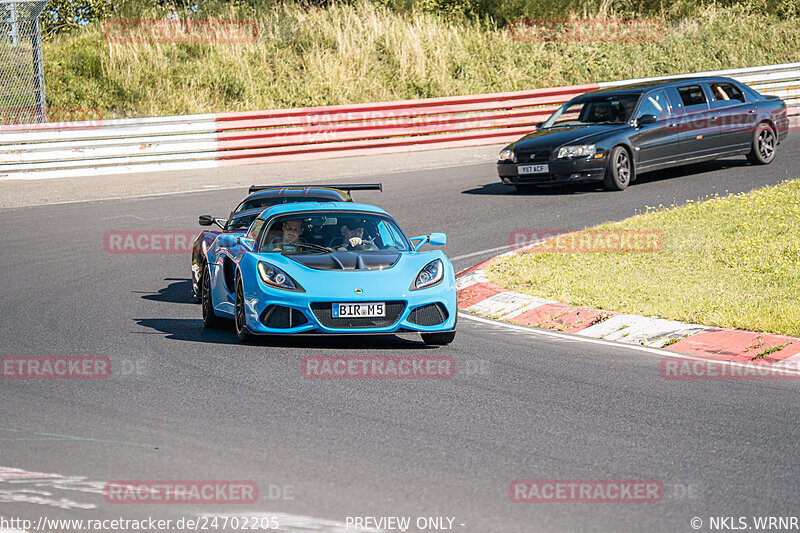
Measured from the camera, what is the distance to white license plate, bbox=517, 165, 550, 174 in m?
17.6

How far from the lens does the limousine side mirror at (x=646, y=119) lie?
17.8m

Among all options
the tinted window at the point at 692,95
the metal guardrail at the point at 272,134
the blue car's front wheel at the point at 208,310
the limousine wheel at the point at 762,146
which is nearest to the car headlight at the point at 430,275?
the blue car's front wheel at the point at 208,310

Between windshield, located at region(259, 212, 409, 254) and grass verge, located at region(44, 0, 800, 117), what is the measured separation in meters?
17.2

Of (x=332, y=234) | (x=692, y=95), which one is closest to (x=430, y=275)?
(x=332, y=234)

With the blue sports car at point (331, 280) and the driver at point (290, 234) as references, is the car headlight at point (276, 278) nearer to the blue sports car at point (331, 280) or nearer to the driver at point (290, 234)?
the blue sports car at point (331, 280)

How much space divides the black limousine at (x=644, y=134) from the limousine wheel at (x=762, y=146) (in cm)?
2

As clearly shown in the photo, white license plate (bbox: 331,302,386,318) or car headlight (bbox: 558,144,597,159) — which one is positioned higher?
car headlight (bbox: 558,144,597,159)

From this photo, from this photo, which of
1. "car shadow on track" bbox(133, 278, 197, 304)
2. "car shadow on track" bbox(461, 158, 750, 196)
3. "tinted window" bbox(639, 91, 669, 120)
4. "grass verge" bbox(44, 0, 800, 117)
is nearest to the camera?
"car shadow on track" bbox(133, 278, 197, 304)

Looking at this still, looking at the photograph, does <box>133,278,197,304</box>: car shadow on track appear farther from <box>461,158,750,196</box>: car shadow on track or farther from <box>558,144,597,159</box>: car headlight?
<box>558,144,597,159</box>: car headlight

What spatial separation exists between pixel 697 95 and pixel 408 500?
15.5 m

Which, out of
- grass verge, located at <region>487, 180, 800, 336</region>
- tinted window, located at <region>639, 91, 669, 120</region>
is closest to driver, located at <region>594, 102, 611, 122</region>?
tinted window, located at <region>639, 91, 669, 120</region>

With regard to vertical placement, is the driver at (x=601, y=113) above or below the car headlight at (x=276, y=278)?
above

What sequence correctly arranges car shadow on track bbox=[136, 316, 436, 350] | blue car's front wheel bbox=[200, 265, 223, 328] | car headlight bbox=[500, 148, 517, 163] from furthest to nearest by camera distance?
car headlight bbox=[500, 148, 517, 163] < blue car's front wheel bbox=[200, 265, 223, 328] < car shadow on track bbox=[136, 316, 436, 350]

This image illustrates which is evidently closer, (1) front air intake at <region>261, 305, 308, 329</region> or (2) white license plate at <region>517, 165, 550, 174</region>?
(1) front air intake at <region>261, 305, 308, 329</region>
